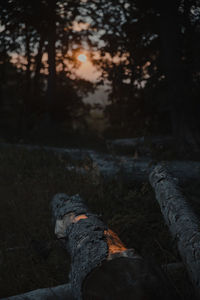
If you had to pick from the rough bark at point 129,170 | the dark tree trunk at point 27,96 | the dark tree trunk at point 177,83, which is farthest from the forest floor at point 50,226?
the dark tree trunk at point 27,96

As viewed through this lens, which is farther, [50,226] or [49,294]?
[50,226]

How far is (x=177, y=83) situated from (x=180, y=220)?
25.3 ft

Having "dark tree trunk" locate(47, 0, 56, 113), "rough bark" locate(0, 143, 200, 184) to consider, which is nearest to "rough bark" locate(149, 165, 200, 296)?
"rough bark" locate(0, 143, 200, 184)

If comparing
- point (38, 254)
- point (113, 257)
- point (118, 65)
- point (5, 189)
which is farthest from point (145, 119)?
point (113, 257)

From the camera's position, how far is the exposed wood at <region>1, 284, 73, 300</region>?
3.11 meters

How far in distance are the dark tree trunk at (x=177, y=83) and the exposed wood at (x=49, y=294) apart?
8293 mm

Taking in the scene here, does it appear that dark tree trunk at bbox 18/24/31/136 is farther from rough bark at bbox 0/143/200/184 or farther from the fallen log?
the fallen log

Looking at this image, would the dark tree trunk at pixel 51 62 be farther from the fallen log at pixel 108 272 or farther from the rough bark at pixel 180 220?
the fallen log at pixel 108 272

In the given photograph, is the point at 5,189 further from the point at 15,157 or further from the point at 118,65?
the point at 118,65

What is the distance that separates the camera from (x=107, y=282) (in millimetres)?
2467

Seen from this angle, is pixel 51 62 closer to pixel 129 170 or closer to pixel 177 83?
pixel 177 83

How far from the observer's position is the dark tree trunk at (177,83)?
10453 mm

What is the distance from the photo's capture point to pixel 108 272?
2.56 m

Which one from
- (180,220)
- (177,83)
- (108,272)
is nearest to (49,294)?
(108,272)
